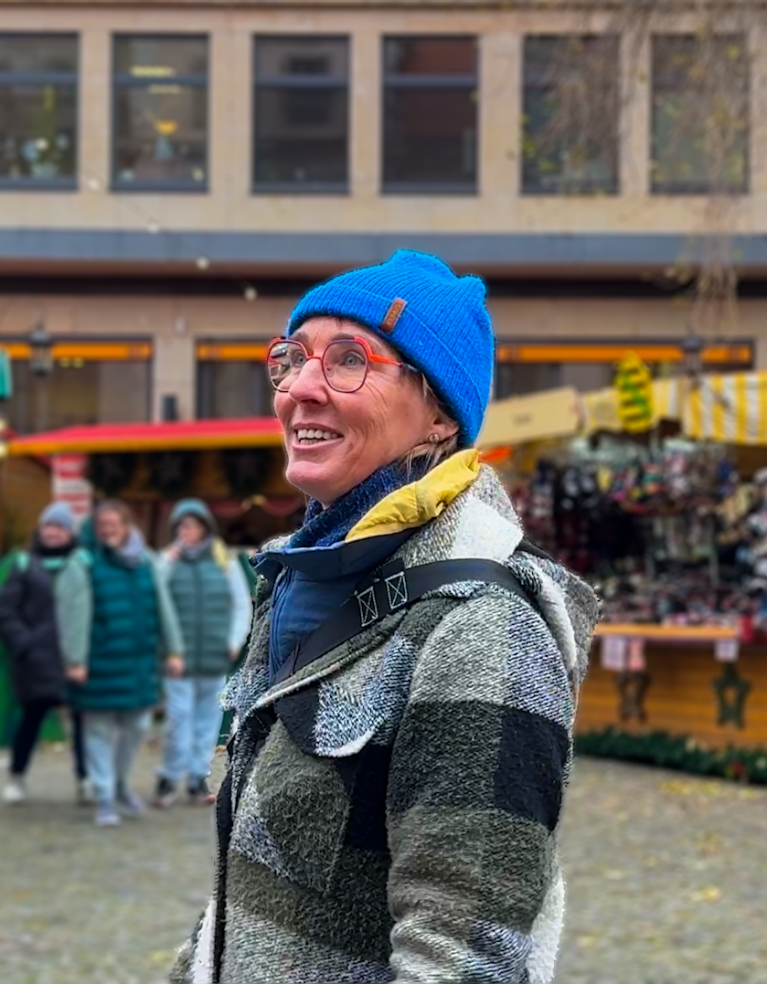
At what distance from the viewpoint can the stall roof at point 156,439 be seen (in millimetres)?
14383

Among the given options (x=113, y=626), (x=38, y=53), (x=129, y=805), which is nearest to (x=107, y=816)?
(x=129, y=805)

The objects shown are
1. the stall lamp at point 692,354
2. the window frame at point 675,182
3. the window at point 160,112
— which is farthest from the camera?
the window at point 160,112

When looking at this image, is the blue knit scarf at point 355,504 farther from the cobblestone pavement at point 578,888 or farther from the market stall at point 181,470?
the market stall at point 181,470

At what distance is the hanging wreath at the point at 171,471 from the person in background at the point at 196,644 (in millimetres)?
5581

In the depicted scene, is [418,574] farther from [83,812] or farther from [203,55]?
[203,55]

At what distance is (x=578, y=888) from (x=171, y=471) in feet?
29.4

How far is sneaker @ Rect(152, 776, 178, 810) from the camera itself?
9305 mm

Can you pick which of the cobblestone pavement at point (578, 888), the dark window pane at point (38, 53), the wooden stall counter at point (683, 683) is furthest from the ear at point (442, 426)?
the dark window pane at point (38, 53)

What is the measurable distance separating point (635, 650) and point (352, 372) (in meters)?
9.63

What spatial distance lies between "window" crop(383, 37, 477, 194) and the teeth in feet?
59.7

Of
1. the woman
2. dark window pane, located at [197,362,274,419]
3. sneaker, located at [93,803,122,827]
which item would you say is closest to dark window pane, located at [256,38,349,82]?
dark window pane, located at [197,362,274,419]

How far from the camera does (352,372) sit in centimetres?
197

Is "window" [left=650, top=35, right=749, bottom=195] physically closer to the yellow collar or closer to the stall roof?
the stall roof

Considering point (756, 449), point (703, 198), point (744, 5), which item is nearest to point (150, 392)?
point (703, 198)
